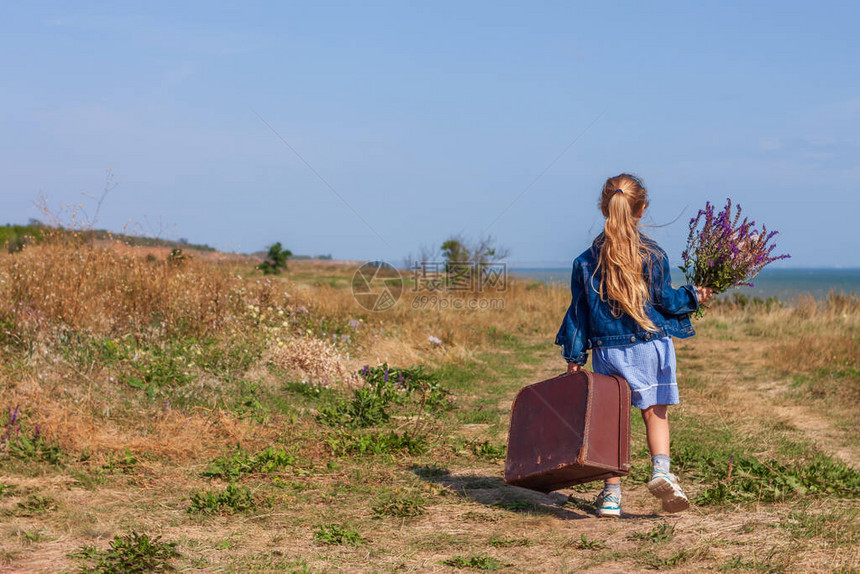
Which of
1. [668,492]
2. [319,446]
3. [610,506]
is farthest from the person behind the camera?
[319,446]

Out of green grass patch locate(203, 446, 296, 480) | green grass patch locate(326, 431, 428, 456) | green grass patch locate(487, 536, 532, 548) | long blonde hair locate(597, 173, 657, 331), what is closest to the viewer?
green grass patch locate(487, 536, 532, 548)

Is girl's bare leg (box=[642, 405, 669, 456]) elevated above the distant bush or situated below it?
below

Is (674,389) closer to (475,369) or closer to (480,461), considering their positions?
(480,461)

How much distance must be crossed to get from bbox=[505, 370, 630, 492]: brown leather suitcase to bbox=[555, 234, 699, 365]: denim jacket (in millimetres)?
257

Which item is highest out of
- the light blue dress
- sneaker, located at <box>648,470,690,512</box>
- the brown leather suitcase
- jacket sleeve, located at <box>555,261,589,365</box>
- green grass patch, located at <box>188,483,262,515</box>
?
jacket sleeve, located at <box>555,261,589,365</box>

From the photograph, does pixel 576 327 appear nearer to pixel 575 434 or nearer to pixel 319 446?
pixel 575 434

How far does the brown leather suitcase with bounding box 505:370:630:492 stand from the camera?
392cm

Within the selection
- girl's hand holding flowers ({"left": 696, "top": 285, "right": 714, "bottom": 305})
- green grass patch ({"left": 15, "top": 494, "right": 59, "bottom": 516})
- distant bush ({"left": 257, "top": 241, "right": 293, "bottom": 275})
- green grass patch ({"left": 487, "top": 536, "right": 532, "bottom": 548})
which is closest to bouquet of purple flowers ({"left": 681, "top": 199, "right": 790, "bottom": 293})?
girl's hand holding flowers ({"left": 696, "top": 285, "right": 714, "bottom": 305})

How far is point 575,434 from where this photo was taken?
13.0 feet

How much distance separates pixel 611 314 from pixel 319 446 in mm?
2669

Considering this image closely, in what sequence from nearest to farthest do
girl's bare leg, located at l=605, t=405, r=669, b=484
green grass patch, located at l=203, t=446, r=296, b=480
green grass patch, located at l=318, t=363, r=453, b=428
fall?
girl's bare leg, located at l=605, t=405, r=669, b=484, green grass patch, located at l=203, t=446, r=296, b=480, green grass patch, located at l=318, t=363, r=453, b=428

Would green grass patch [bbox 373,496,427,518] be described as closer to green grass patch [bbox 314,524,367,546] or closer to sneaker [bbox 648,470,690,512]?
green grass patch [bbox 314,524,367,546]

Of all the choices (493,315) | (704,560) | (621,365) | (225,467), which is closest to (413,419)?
(225,467)

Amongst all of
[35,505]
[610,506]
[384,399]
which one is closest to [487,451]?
[384,399]
